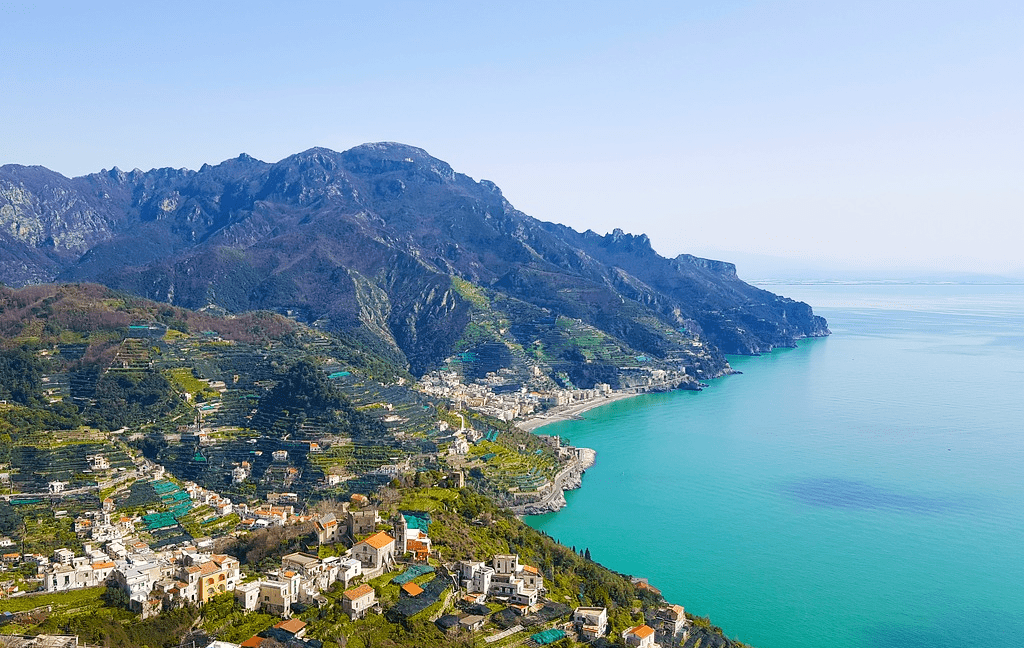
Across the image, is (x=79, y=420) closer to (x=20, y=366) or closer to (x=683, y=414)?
(x=20, y=366)

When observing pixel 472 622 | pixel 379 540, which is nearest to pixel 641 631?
pixel 472 622

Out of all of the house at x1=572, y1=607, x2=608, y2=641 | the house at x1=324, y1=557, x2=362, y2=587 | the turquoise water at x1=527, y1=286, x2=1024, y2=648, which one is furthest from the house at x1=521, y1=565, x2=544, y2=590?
the turquoise water at x1=527, y1=286, x2=1024, y2=648

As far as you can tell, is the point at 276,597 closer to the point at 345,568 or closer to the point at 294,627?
the point at 294,627

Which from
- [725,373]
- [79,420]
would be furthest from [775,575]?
[725,373]

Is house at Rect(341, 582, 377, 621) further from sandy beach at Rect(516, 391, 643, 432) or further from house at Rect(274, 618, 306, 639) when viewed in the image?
sandy beach at Rect(516, 391, 643, 432)

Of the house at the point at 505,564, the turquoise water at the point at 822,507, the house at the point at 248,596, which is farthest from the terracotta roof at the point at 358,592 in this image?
the turquoise water at the point at 822,507

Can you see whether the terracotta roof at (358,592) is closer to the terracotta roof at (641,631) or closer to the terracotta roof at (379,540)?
the terracotta roof at (379,540)
